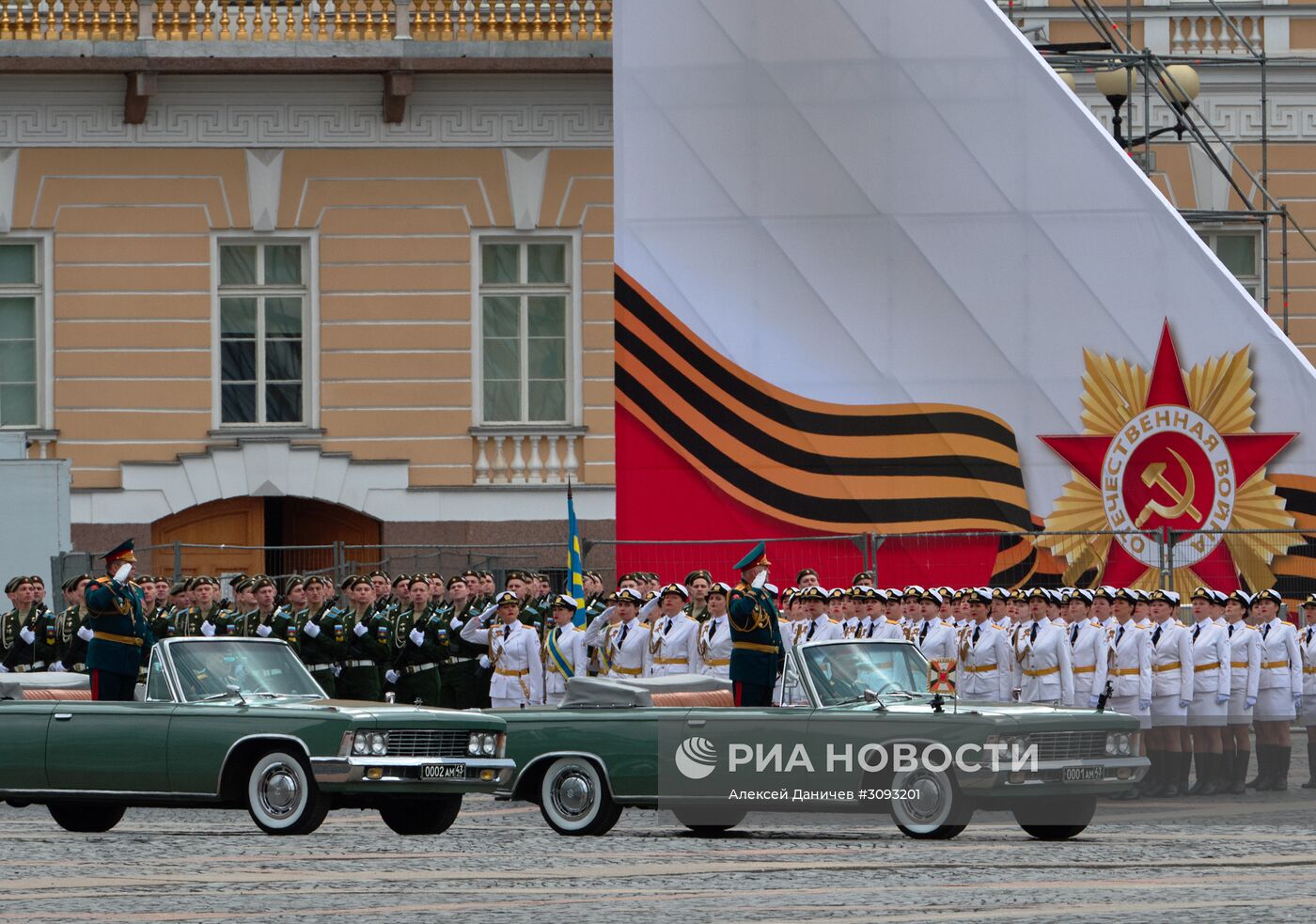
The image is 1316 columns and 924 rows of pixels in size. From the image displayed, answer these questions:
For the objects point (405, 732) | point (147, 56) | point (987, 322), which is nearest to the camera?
point (405, 732)

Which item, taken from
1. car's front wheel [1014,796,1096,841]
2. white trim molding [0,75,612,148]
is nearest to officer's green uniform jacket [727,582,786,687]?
car's front wheel [1014,796,1096,841]

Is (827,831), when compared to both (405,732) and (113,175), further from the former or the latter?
(113,175)

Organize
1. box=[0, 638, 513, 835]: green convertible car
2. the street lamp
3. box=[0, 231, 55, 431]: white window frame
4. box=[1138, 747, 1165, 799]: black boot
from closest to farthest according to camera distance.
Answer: box=[0, 638, 513, 835]: green convertible car < box=[1138, 747, 1165, 799]: black boot < the street lamp < box=[0, 231, 55, 431]: white window frame

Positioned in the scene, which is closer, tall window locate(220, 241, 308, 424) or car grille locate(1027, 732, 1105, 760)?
car grille locate(1027, 732, 1105, 760)

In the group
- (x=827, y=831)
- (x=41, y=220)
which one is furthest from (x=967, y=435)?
(x=41, y=220)

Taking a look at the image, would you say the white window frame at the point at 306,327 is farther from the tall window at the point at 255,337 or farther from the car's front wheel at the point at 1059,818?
the car's front wheel at the point at 1059,818

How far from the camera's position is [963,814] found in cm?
1441

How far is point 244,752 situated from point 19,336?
1373cm

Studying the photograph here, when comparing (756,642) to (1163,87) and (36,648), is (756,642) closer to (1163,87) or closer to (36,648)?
(36,648)

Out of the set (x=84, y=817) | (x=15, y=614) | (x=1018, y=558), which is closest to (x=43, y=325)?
(x=15, y=614)

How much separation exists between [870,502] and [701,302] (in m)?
2.39

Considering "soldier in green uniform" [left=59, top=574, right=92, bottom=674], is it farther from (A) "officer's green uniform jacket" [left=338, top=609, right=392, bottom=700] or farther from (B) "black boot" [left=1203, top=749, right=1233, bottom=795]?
(B) "black boot" [left=1203, top=749, right=1233, bottom=795]

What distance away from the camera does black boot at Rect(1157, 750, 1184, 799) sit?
61.2ft

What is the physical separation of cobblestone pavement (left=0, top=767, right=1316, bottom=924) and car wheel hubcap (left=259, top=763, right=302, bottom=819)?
209 millimetres
